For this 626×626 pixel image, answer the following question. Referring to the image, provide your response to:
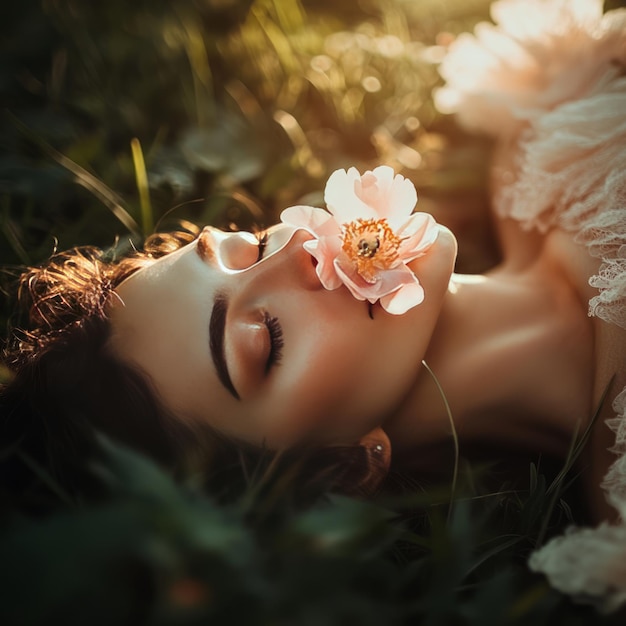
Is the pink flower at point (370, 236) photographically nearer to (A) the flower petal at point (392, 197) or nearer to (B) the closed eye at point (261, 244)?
(A) the flower petal at point (392, 197)

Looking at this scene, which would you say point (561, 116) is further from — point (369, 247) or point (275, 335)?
point (275, 335)

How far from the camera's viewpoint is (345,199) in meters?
1.13

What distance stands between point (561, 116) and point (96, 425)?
50.9 inches

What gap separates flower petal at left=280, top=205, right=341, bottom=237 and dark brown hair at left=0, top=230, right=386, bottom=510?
392 millimetres

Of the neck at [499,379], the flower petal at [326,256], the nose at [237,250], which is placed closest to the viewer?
the flower petal at [326,256]

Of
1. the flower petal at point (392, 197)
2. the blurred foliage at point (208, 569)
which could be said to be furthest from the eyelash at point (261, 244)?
the blurred foliage at point (208, 569)

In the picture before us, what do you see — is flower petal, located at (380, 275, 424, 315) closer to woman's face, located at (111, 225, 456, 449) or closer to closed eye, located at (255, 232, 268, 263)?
woman's face, located at (111, 225, 456, 449)

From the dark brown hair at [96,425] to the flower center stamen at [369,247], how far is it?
0.34 m

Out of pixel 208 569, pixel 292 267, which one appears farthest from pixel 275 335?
pixel 208 569

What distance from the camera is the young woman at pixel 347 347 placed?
1.14m

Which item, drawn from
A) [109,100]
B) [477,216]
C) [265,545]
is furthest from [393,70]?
[265,545]

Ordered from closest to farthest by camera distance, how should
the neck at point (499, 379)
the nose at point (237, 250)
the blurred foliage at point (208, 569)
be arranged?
the blurred foliage at point (208, 569) < the nose at point (237, 250) < the neck at point (499, 379)

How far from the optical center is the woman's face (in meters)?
1.12

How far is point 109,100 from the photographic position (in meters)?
2.13
